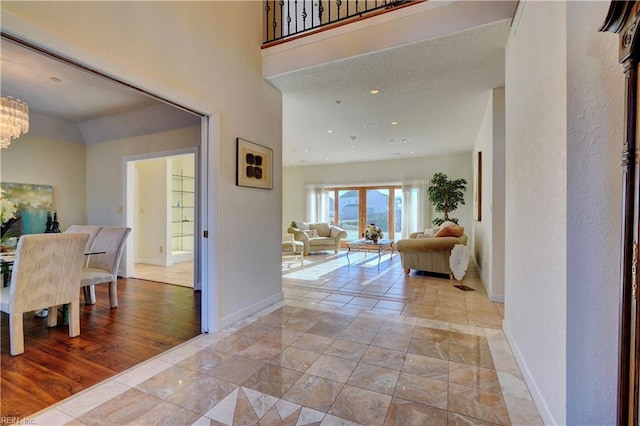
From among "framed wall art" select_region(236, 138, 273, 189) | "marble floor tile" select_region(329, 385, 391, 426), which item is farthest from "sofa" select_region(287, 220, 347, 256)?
"marble floor tile" select_region(329, 385, 391, 426)

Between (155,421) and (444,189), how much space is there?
6747 mm

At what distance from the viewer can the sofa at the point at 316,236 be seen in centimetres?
755

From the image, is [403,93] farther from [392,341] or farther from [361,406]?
[361,406]

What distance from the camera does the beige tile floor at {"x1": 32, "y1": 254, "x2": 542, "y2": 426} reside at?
5.32ft

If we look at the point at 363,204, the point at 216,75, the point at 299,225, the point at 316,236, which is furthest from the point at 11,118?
the point at 363,204

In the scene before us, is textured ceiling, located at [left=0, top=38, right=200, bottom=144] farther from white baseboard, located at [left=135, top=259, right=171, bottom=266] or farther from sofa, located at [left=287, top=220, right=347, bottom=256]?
sofa, located at [left=287, top=220, right=347, bottom=256]

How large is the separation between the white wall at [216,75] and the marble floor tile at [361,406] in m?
1.50

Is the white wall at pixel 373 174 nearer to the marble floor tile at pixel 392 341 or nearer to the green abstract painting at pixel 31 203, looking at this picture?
the marble floor tile at pixel 392 341

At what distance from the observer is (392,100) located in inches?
157

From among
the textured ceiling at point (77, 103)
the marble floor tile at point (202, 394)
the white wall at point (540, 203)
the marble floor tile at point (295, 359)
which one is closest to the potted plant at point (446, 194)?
the white wall at point (540, 203)

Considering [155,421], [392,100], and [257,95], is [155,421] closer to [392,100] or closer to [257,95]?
[257,95]

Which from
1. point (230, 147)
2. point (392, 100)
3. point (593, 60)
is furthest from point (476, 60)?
point (230, 147)

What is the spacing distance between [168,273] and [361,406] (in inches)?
→ 191

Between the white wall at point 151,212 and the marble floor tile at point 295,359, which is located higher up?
the white wall at point 151,212
